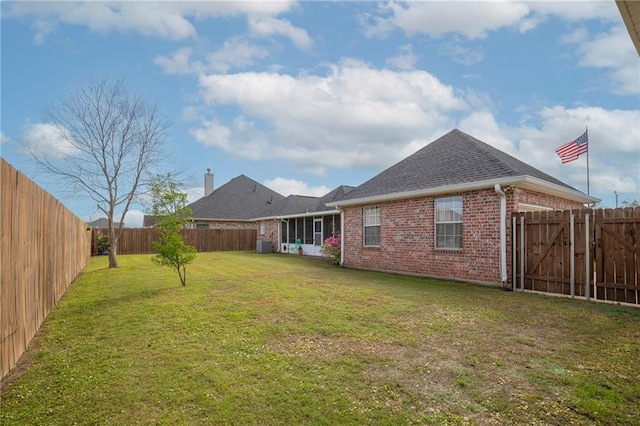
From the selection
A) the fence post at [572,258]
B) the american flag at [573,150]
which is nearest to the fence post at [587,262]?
the fence post at [572,258]

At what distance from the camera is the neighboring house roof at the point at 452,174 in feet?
31.1

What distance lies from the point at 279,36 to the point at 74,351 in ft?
29.5

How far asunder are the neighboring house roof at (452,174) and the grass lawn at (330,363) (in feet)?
11.6

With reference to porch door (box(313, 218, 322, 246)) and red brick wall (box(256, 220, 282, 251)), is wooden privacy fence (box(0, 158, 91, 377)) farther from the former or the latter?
red brick wall (box(256, 220, 282, 251))

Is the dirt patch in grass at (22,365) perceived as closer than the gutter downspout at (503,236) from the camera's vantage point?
Yes

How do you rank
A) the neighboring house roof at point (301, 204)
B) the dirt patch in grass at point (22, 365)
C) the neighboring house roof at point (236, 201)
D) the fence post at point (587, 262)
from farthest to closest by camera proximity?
the neighboring house roof at point (236, 201) < the neighboring house roof at point (301, 204) < the fence post at point (587, 262) < the dirt patch in grass at point (22, 365)

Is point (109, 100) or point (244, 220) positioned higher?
point (109, 100)

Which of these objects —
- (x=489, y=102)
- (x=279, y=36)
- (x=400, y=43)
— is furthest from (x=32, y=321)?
(x=489, y=102)

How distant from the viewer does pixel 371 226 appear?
44.4 feet

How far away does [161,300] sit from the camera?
739cm

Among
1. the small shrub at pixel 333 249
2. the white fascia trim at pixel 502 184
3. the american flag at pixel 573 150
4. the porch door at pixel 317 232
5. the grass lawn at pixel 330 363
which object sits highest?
the american flag at pixel 573 150

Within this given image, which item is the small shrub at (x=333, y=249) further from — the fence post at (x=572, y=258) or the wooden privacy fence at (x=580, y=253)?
the fence post at (x=572, y=258)

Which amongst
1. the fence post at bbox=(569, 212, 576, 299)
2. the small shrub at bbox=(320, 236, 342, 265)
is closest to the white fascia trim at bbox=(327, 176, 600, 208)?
the fence post at bbox=(569, 212, 576, 299)

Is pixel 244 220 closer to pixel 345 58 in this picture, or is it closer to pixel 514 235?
pixel 345 58
